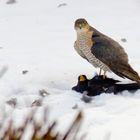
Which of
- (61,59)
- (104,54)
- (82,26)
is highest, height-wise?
(82,26)

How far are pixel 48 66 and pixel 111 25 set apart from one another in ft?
5.48

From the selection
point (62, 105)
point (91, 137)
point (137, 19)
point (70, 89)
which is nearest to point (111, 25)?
point (137, 19)

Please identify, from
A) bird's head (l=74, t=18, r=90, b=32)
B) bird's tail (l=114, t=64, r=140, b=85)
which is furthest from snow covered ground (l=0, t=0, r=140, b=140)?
bird's head (l=74, t=18, r=90, b=32)

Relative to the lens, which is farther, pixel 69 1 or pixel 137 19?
pixel 69 1

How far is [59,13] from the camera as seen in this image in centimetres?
899

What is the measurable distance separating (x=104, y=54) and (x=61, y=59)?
1.09m

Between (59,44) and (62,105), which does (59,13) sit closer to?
(59,44)

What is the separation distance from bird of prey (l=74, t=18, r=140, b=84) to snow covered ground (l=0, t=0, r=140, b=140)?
0.73 ft

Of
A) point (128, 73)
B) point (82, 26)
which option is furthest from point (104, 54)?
point (82, 26)

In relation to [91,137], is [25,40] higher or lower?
lower

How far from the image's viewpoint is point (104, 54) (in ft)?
20.9

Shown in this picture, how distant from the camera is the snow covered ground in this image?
5336 mm

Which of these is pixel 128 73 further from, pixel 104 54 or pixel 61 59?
pixel 61 59

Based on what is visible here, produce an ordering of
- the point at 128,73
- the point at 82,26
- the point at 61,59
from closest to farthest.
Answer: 1. the point at 128,73
2. the point at 82,26
3. the point at 61,59
